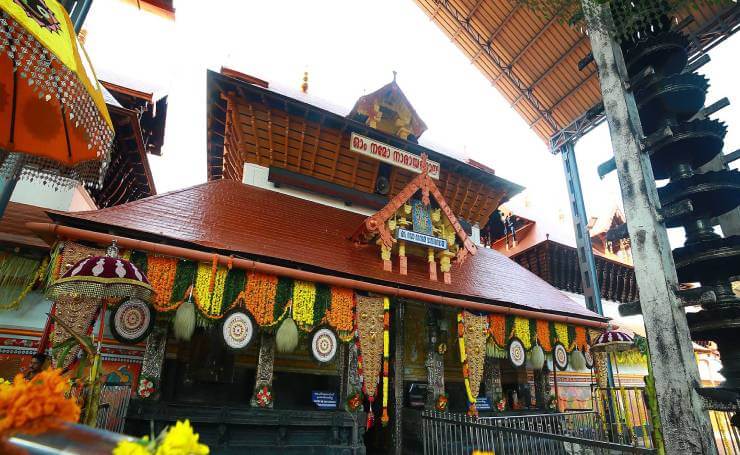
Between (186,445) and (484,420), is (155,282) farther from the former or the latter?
(484,420)

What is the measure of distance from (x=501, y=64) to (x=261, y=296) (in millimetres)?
14936

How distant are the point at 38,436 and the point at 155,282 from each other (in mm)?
4959

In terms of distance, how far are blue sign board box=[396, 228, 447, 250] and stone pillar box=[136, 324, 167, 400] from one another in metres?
5.36

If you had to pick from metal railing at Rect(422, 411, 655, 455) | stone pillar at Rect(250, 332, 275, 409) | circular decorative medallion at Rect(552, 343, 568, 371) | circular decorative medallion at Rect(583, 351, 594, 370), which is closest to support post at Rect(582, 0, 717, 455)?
metal railing at Rect(422, 411, 655, 455)

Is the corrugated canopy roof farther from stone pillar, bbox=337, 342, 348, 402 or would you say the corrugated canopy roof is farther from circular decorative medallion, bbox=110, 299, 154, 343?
circular decorative medallion, bbox=110, 299, 154, 343

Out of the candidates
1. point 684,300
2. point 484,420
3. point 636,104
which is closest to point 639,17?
point 636,104

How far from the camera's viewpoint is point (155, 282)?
6.05m

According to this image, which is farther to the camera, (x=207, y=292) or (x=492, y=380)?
(x=492, y=380)

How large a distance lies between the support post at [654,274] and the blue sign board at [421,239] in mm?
5130

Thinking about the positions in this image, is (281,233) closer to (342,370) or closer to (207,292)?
(207,292)

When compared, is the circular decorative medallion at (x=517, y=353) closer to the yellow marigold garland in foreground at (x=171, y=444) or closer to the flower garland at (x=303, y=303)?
the flower garland at (x=303, y=303)

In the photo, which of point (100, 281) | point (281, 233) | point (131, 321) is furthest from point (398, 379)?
point (100, 281)

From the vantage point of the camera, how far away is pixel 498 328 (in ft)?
30.0

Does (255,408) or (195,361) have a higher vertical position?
(195,361)
